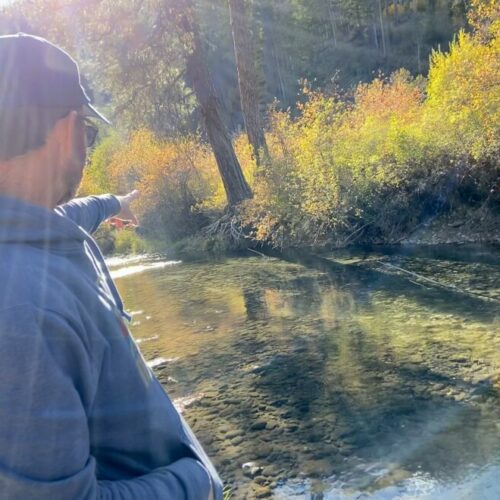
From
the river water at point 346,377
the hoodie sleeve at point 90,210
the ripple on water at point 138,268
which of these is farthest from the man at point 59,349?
the ripple on water at point 138,268

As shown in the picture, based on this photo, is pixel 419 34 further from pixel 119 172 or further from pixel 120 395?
pixel 120 395

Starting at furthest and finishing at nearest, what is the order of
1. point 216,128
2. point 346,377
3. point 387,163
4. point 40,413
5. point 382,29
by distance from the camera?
point 382,29 < point 216,128 < point 387,163 < point 346,377 < point 40,413

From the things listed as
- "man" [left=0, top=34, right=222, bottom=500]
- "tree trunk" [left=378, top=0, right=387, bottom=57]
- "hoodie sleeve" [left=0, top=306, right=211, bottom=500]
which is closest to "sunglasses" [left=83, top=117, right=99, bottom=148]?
"man" [left=0, top=34, right=222, bottom=500]

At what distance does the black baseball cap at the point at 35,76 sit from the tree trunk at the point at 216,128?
49.0ft

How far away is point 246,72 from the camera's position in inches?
623

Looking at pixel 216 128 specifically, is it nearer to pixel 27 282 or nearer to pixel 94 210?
pixel 94 210

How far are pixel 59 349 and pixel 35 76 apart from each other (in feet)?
2.01

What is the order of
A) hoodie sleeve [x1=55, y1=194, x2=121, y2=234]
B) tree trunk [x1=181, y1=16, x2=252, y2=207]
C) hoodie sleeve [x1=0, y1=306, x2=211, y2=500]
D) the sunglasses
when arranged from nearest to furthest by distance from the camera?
1. hoodie sleeve [x1=0, y1=306, x2=211, y2=500]
2. the sunglasses
3. hoodie sleeve [x1=55, y1=194, x2=121, y2=234]
4. tree trunk [x1=181, y1=16, x2=252, y2=207]

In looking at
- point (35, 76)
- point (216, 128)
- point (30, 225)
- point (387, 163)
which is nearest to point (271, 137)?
point (216, 128)

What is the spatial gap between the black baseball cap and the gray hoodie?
0.23 m

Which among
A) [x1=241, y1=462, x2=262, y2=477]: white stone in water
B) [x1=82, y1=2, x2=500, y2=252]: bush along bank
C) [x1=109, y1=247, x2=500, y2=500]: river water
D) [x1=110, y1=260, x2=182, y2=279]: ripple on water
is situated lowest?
[x1=110, y1=260, x2=182, y2=279]: ripple on water

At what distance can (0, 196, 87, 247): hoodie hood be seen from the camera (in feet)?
3.73

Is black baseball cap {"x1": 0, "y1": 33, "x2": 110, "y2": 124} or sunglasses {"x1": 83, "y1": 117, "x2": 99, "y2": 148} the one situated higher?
black baseball cap {"x1": 0, "y1": 33, "x2": 110, "y2": 124}

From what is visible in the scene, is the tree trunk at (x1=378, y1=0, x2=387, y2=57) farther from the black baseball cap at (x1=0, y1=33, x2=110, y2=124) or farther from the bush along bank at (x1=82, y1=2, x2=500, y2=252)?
the black baseball cap at (x1=0, y1=33, x2=110, y2=124)
